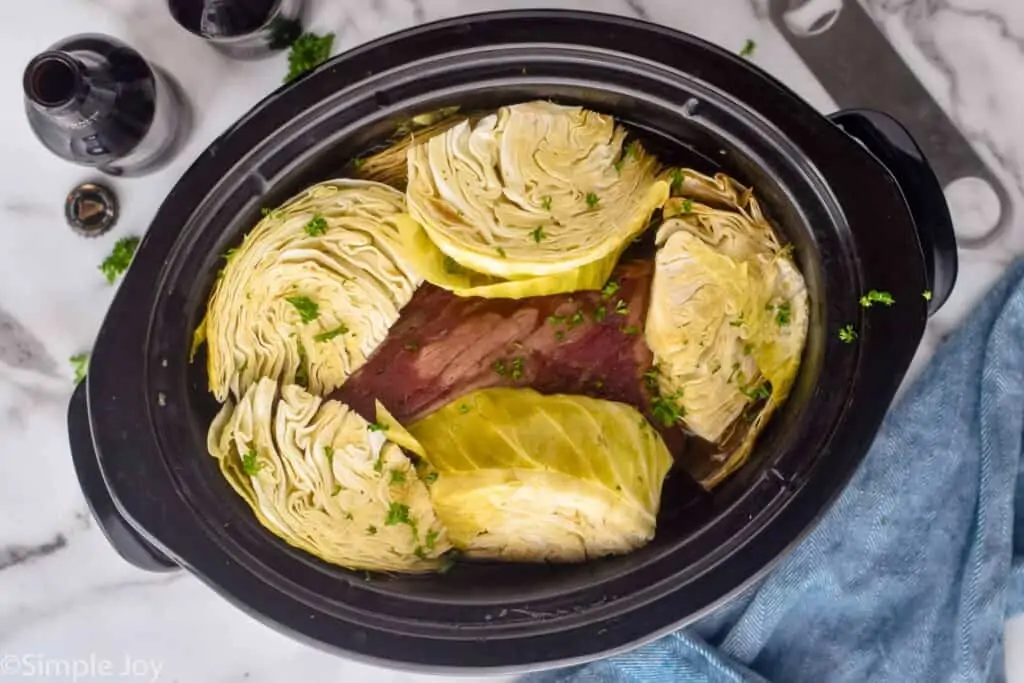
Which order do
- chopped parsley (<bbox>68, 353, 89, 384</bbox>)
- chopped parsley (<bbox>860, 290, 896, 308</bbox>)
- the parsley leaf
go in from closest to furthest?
chopped parsley (<bbox>860, 290, 896, 308</bbox>), the parsley leaf, chopped parsley (<bbox>68, 353, 89, 384</bbox>)

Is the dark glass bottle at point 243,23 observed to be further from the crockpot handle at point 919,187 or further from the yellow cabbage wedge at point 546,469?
the crockpot handle at point 919,187

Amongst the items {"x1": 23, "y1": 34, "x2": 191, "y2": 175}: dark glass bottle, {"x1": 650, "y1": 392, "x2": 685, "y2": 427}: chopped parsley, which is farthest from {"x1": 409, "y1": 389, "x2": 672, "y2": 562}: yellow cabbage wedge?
{"x1": 23, "y1": 34, "x2": 191, "y2": 175}: dark glass bottle

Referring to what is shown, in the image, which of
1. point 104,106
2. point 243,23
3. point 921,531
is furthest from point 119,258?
point 921,531

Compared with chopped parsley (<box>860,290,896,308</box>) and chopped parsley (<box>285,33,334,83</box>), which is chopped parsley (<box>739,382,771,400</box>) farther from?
chopped parsley (<box>285,33,334,83</box>)

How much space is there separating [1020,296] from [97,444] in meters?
1.02

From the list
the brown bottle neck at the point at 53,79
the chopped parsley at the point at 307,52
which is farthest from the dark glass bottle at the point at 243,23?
the brown bottle neck at the point at 53,79

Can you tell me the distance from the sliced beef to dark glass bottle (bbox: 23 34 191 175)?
39 cm

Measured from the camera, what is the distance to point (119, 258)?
1.36 metres

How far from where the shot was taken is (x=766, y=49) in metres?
1.35

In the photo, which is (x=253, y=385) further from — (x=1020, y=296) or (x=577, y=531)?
(x=1020, y=296)

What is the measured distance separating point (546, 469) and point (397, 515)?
0.16m

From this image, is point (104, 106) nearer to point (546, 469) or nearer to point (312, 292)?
point (312, 292)

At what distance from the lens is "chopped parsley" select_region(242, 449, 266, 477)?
3.61ft

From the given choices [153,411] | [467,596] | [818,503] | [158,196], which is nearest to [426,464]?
Answer: [467,596]
